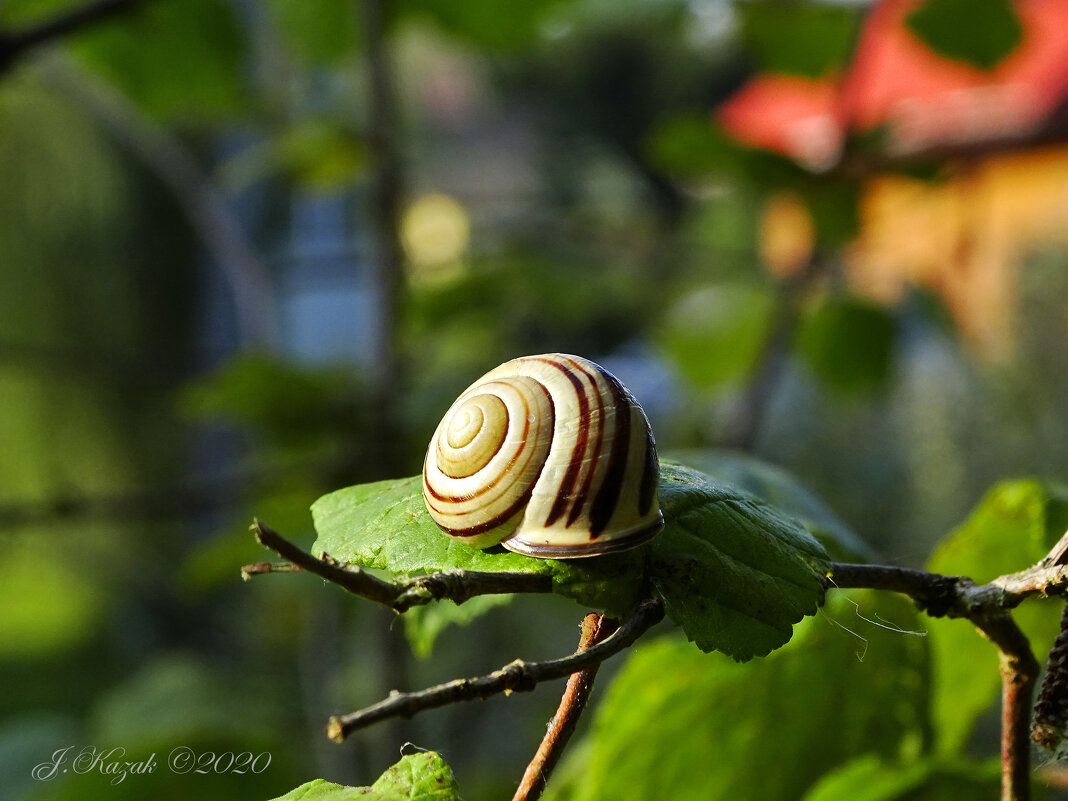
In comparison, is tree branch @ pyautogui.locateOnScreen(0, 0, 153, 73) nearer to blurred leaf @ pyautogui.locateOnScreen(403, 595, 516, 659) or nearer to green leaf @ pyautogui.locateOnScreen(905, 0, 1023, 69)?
blurred leaf @ pyautogui.locateOnScreen(403, 595, 516, 659)

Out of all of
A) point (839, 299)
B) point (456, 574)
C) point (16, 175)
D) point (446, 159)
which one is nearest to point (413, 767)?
point (456, 574)

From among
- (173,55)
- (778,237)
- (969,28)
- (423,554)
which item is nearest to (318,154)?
(173,55)

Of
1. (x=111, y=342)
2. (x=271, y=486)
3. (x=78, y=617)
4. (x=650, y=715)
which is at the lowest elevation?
(x=78, y=617)

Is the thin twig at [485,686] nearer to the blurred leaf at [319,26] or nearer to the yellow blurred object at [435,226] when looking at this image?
the blurred leaf at [319,26]

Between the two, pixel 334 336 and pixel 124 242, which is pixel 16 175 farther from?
pixel 334 336

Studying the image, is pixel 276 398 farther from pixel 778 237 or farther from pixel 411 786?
pixel 778 237

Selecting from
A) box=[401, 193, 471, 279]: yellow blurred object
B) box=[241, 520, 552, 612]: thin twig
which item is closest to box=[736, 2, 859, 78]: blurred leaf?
box=[241, 520, 552, 612]: thin twig

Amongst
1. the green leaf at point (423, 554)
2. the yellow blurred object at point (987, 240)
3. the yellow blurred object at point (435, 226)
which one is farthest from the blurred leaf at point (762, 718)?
the yellow blurred object at point (435, 226)
